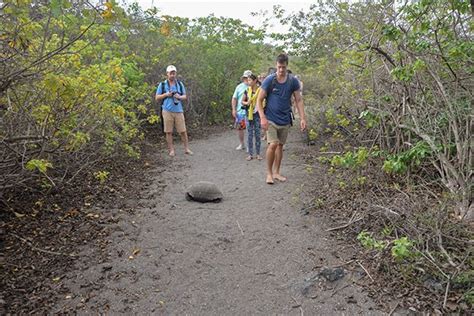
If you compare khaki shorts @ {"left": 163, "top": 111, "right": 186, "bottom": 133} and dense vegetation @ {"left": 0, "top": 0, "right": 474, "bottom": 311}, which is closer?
dense vegetation @ {"left": 0, "top": 0, "right": 474, "bottom": 311}

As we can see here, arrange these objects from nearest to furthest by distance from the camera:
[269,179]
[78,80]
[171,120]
A: [78,80] → [269,179] → [171,120]

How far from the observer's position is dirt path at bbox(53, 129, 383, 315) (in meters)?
3.35

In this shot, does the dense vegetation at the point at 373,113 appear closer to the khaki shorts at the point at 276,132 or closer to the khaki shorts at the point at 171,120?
the khaki shorts at the point at 171,120

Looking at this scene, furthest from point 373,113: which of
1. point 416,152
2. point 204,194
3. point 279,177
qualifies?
point 204,194

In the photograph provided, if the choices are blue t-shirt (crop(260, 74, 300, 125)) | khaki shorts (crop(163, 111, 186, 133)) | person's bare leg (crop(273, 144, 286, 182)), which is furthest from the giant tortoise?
khaki shorts (crop(163, 111, 186, 133))

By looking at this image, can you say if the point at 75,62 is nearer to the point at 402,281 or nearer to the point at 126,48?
the point at 126,48

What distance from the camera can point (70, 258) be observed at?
403 cm

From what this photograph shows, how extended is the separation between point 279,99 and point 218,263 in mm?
2814

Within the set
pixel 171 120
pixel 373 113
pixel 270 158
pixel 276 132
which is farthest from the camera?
pixel 171 120

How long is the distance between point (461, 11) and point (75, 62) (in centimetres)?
476

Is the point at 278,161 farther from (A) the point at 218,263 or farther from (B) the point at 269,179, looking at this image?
(A) the point at 218,263

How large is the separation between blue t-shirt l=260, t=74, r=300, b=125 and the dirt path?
3.58 ft

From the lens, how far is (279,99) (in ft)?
19.4

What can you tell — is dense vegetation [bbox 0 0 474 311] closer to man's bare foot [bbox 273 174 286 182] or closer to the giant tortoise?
man's bare foot [bbox 273 174 286 182]
